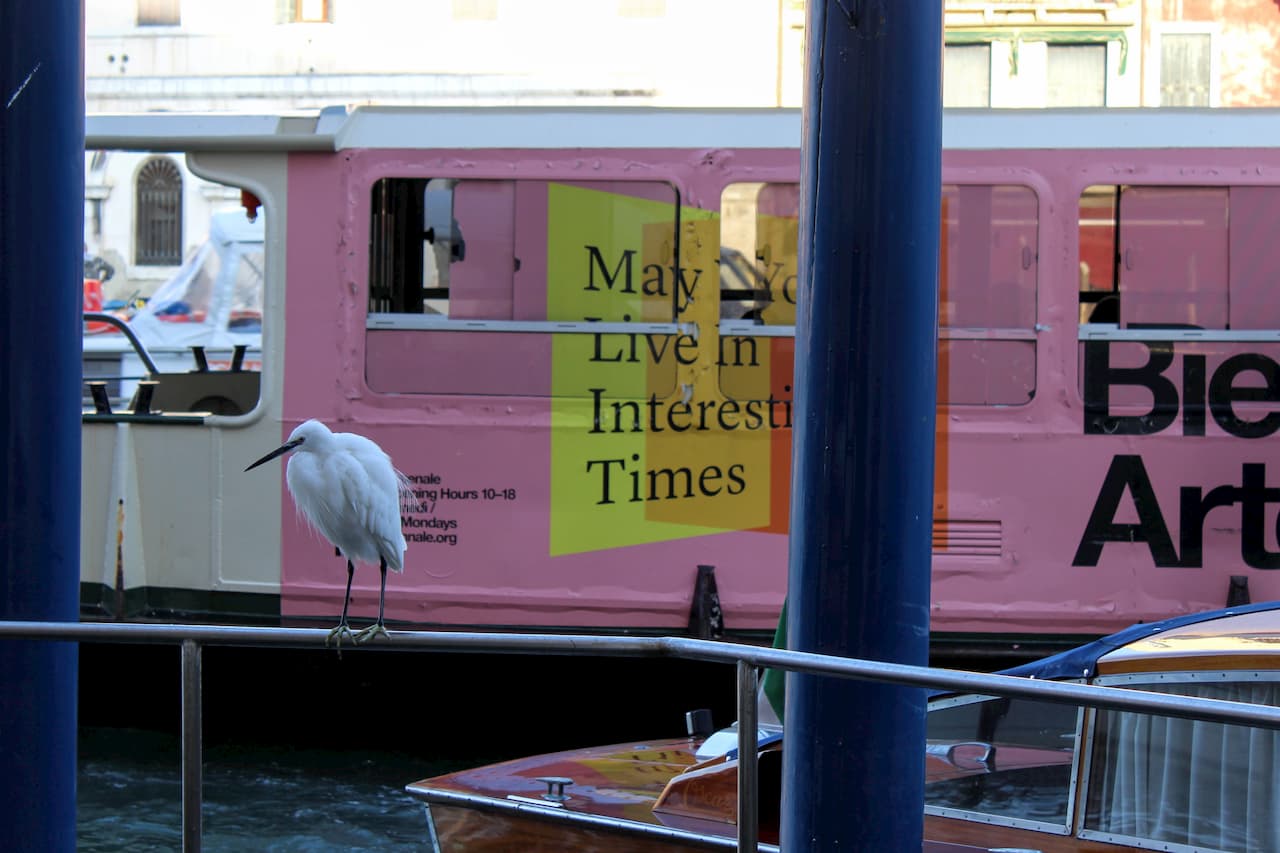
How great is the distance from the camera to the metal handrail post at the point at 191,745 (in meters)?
3.31

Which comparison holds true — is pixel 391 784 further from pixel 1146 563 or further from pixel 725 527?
pixel 1146 563

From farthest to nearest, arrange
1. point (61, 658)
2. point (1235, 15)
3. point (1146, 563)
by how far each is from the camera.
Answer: point (1235, 15)
point (1146, 563)
point (61, 658)

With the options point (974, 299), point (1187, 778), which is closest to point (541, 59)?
point (974, 299)

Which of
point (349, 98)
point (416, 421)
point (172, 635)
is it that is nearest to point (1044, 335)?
point (416, 421)

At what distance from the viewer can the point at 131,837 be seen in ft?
21.5

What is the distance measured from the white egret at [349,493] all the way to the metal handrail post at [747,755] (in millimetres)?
1722

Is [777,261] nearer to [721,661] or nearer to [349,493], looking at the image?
[349,493]

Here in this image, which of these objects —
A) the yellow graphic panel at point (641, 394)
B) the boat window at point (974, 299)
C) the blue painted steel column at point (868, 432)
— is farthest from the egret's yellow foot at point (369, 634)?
the boat window at point (974, 299)

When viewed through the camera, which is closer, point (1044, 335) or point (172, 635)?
point (172, 635)

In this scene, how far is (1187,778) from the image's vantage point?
376cm

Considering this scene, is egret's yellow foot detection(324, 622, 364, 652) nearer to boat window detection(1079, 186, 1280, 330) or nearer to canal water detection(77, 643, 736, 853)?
canal water detection(77, 643, 736, 853)

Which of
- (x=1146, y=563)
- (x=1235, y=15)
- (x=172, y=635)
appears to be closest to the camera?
(x=172, y=635)

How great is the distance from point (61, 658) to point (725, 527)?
4.10 m

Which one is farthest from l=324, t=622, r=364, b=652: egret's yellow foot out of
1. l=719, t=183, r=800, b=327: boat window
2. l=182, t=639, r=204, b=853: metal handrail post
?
l=719, t=183, r=800, b=327: boat window
